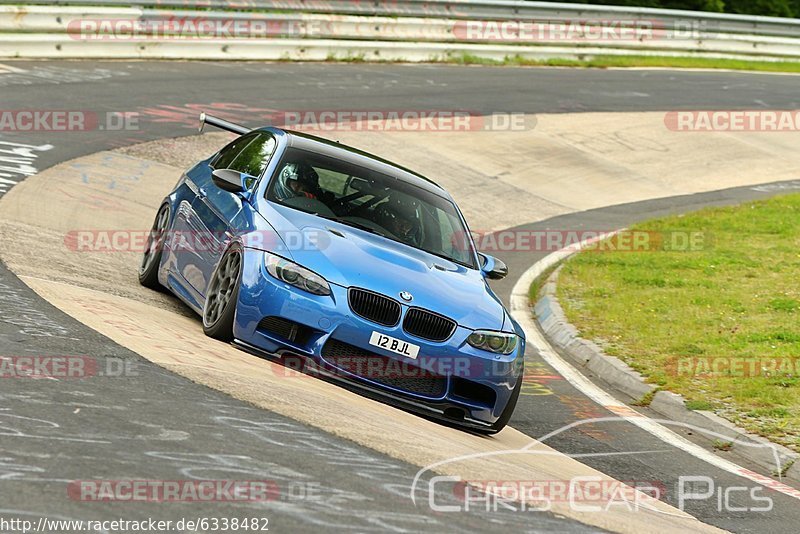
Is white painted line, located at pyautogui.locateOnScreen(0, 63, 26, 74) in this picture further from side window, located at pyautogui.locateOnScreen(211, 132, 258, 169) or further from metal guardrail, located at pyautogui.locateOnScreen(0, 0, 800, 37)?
side window, located at pyautogui.locateOnScreen(211, 132, 258, 169)

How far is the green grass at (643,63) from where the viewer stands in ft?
98.5

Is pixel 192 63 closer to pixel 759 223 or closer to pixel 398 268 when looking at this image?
pixel 759 223

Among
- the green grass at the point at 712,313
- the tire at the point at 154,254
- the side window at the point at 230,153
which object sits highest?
the side window at the point at 230,153

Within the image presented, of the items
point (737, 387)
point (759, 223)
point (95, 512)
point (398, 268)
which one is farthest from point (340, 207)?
point (759, 223)

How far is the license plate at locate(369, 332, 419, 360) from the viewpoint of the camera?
25.5 ft

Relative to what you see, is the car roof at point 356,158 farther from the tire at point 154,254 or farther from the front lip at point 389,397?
the front lip at point 389,397

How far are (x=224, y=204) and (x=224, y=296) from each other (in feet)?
3.81

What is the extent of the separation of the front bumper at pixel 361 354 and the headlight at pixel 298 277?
0.12 ft

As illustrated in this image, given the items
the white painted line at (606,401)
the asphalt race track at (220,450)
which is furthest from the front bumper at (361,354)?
the asphalt race track at (220,450)

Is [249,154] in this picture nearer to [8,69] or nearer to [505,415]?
[505,415]

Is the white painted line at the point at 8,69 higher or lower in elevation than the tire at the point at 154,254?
higher

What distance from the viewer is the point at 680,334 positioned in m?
11.5

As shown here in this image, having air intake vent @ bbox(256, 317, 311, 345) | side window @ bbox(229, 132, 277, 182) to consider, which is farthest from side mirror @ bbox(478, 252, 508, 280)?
air intake vent @ bbox(256, 317, 311, 345)

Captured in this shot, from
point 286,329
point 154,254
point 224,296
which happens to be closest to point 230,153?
point 154,254
